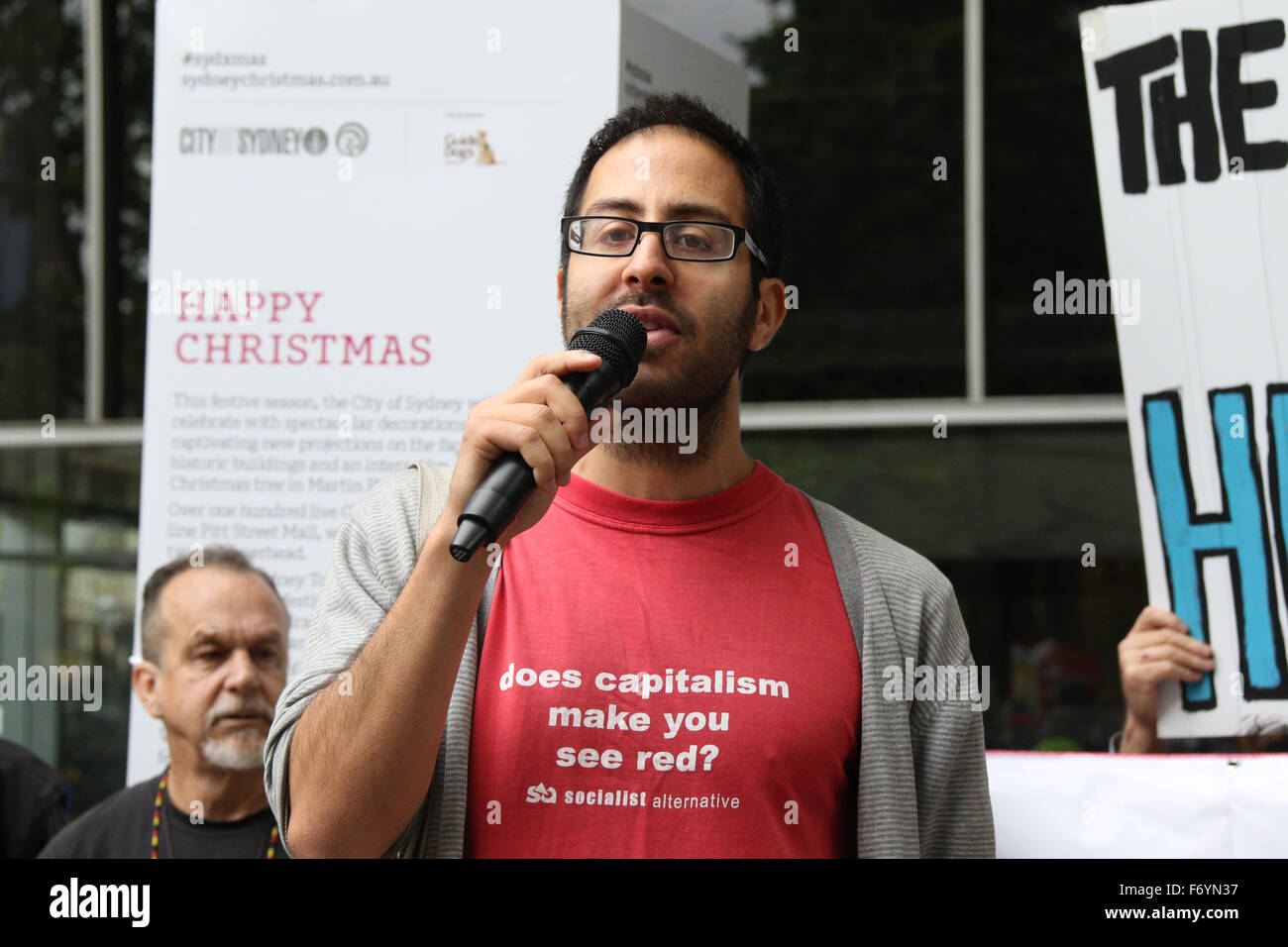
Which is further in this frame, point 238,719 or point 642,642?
point 238,719

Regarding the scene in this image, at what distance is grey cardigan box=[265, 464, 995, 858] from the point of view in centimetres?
159

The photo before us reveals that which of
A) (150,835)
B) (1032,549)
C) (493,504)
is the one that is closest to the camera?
(493,504)

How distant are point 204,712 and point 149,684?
0.63 ft

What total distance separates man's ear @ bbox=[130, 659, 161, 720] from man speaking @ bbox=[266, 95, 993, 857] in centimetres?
128

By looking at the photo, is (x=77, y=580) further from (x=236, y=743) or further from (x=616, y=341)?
(x=616, y=341)

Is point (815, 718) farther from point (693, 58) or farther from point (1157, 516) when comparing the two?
point (693, 58)

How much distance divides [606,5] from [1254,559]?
1.77 meters

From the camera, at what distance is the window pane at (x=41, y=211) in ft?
16.0

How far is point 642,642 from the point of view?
66.1 inches

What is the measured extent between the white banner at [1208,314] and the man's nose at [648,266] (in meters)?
1.22

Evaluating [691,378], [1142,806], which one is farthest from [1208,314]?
[691,378]

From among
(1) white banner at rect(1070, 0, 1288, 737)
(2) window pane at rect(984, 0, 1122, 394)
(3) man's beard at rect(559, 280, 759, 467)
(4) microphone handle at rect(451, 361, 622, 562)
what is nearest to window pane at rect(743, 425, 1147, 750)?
(2) window pane at rect(984, 0, 1122, 394)
